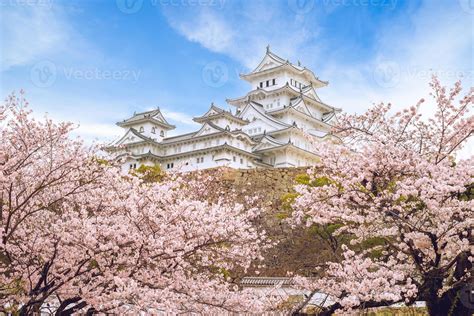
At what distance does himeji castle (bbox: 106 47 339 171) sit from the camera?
36.2 m

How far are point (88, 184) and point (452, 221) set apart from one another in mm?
5652

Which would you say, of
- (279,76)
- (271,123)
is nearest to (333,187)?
(271,123)

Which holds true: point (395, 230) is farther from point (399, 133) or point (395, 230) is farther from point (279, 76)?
point (279, 76)

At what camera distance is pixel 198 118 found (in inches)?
1578

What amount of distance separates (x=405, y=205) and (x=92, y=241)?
458 centimetres

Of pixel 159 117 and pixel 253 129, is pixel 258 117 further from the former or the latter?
pixel 159 117

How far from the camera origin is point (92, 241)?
6145mm

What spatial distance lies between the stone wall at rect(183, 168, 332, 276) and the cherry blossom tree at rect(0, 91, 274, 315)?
20.6ft

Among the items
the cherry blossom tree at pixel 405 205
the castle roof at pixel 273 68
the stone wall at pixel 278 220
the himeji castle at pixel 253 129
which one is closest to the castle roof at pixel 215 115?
the himeji castle at pixel 253 129

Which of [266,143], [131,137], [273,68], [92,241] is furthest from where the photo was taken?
[273,68]

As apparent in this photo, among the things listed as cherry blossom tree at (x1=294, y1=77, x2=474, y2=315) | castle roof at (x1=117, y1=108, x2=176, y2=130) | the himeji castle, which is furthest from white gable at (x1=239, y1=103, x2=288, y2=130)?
cherry blossom tree at (x1=294, y1=77, x2=474, y2=315)

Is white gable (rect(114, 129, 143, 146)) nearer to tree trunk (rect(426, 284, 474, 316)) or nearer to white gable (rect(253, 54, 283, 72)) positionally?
white gable (rect(253, 54, 283, 72))

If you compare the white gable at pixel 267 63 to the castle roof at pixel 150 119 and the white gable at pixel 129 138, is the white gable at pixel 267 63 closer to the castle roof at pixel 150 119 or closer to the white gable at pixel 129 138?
the castle roof at pixel 150 119

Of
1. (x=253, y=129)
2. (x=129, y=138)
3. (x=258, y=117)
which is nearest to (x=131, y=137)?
(x=129, y=138)
